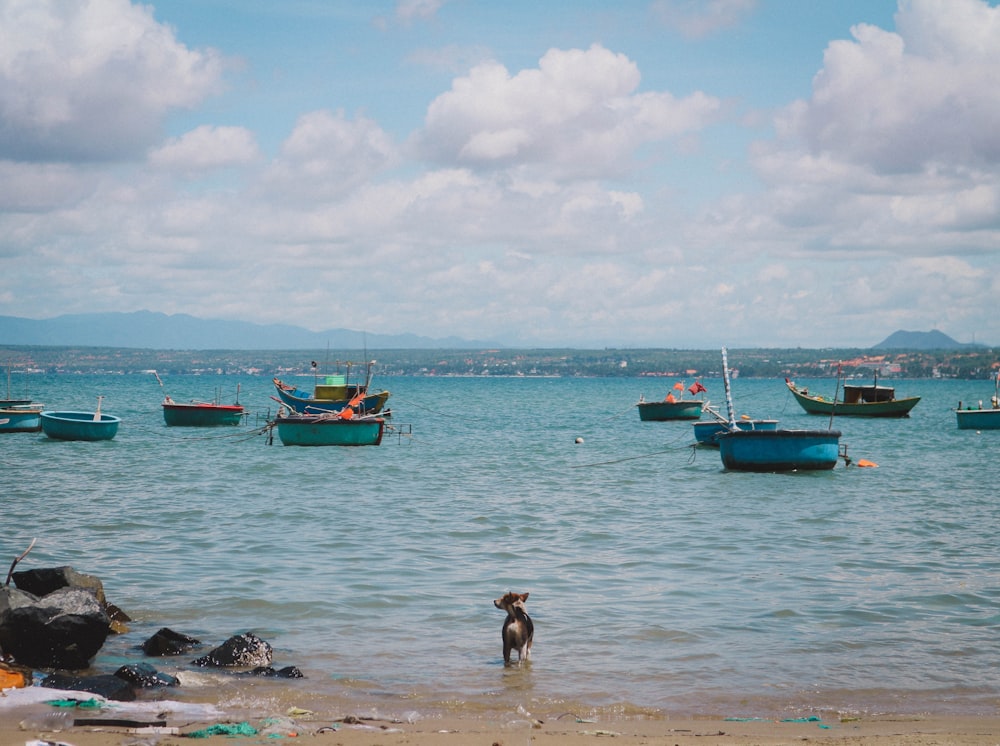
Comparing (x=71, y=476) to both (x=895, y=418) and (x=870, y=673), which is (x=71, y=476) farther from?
(x=895, y=418)

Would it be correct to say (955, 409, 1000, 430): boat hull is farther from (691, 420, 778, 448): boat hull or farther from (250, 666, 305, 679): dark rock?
(250, 666, 305, 679): dark rock

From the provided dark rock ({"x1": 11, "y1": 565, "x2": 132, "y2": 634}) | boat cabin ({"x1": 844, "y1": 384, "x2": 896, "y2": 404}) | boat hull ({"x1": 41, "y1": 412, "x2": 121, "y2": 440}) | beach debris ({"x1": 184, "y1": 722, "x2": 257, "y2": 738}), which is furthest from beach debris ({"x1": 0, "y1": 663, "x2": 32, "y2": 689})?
boat cabin ({"x1": 844, "y1": 384, "x2": 896, "y2": 404})

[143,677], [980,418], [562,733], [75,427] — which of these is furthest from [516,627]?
[980,418]

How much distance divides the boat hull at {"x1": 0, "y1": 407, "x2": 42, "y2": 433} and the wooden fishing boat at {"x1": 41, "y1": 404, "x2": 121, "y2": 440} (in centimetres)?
291

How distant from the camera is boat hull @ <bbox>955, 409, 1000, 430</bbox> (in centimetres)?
6681

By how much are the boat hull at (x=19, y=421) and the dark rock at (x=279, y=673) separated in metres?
44.2

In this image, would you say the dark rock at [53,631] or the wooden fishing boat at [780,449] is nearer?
the dark rock at [53,631]

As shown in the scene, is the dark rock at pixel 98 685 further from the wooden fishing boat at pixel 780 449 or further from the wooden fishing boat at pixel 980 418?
the wooden fishing boat at pixel 980 418

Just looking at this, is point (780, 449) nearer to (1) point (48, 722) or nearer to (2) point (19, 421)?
(1) point (48, 722)

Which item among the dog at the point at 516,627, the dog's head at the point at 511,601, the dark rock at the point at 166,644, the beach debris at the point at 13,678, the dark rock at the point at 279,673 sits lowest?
the dark rock at the point at 279,673

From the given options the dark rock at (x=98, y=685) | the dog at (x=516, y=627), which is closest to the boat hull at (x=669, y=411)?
the dog at (x=516, y=627)

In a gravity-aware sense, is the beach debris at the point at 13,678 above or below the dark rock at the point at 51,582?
below

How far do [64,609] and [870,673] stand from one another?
9.25m

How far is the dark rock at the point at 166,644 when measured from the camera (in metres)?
12.8
